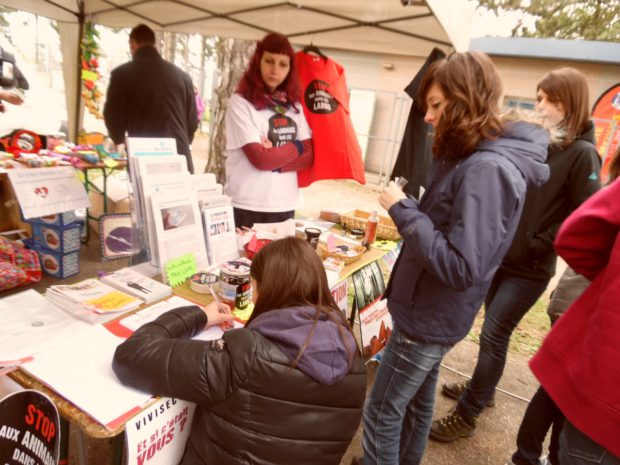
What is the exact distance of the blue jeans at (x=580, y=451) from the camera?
891 millimetres

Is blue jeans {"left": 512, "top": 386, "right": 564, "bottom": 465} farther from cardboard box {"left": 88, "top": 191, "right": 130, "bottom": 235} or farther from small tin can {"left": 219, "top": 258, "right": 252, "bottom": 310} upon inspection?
cardboard box {"left": 88, "top": 191, "right": 130, "bottom": 235}

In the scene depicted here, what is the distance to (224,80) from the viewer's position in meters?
4.70

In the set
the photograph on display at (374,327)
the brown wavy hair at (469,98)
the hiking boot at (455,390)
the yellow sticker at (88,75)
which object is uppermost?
the yellow sticker at (88,75)

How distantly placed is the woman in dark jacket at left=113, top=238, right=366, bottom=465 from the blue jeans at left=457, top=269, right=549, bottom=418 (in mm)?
1150

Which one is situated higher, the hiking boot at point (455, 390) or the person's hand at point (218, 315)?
the person's hand at point (218, 315)

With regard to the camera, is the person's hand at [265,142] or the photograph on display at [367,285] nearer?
the person's hand at [265,142]

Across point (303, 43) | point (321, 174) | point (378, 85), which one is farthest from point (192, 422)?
point (378, 85)

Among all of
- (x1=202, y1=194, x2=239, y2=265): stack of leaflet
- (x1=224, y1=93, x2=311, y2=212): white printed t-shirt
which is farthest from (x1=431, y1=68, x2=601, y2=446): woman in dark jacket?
(x1=202, y1=194, x2=239, y2=265): stack of leaflet

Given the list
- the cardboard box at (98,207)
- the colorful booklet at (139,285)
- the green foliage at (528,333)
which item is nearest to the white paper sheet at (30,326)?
the colorful booklet at (139,285)

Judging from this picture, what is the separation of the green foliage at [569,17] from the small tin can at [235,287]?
11796 millimetres

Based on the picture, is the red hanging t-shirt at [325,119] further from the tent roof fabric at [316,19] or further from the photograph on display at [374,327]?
the photograph on display at [374,327]

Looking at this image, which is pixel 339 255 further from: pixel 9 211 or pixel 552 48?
pixel 552 48

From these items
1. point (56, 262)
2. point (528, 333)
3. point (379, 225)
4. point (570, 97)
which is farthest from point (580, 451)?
point (56, 262)

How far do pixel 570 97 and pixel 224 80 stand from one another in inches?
154
